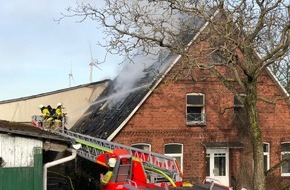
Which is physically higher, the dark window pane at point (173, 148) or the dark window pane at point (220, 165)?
the dark window pane at point (173, 148)

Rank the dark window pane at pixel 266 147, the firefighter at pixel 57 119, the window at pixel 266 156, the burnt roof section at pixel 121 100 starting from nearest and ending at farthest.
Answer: the firefighter at pixel 57 119, the burnt roof section at pixel 121 100, the window at pixel 266 156, the dark window pane at pixel 266 147

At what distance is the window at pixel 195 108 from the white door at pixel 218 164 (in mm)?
1477

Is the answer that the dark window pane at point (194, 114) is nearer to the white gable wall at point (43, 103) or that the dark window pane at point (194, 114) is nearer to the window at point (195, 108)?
the window at point (195, 108)

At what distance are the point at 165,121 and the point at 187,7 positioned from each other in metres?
7.09

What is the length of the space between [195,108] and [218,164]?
2.72m

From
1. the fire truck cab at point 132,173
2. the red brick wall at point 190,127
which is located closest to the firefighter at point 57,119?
the fire truck cab at point 132,173

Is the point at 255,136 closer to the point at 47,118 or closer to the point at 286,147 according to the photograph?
the point at 47,118

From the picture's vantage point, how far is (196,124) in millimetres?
21125

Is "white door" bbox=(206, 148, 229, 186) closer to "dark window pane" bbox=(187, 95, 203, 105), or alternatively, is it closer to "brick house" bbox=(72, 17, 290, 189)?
"brick house" bbox=(72, 17, 290, 189)

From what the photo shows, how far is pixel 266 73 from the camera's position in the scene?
22.4 meters

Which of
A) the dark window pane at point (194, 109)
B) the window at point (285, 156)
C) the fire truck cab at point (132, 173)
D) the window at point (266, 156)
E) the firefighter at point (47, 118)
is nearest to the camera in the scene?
the fire truck cab at point (132, 173)

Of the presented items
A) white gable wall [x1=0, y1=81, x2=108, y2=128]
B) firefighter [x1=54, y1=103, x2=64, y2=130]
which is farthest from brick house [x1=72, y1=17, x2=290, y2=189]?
white gable wall [x1=0, y1=81, x2=108, y2=128]

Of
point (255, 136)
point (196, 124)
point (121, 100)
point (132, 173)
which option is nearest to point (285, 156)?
point (196, 124)

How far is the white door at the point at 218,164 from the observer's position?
21234mm
